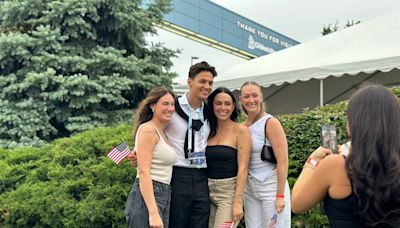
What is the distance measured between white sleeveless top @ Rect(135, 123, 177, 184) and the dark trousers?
0.36 ft

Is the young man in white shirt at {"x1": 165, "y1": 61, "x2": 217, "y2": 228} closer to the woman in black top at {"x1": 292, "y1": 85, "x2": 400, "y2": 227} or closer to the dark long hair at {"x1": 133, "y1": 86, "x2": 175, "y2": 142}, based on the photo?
the dark long hair at {"x1": 133, "y1": 86, "x2": 175, "y2": 142}

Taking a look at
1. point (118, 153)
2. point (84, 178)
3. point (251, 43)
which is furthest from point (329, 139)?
point (251, 43)

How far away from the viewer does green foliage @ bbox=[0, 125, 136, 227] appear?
5434 mm

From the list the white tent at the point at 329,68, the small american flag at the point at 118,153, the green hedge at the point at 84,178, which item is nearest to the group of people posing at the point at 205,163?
the small american flag at the point at 118,153

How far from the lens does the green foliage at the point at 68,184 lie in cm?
543

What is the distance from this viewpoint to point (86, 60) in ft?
29.3

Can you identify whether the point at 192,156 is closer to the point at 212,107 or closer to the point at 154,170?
the point at 154,170

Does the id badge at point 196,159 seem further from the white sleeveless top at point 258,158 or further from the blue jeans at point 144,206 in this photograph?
the white sleeveless top at point 258,158

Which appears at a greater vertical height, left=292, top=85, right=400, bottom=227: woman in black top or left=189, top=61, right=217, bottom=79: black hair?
left=189, top=61, right=217, bottom=79: black hair

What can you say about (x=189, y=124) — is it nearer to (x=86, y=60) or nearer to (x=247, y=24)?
(x=86, y=60)

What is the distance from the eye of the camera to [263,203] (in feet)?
12.1

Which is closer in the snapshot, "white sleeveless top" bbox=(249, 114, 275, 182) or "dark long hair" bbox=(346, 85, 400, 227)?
"dark long hair" bbox=(346, 85, 400, 227)

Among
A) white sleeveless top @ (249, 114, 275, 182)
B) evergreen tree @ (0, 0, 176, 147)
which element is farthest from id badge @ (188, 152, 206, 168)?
evergreen tree @ (0, 0, 176, 147)

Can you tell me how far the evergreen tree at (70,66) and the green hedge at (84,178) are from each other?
163 cm
